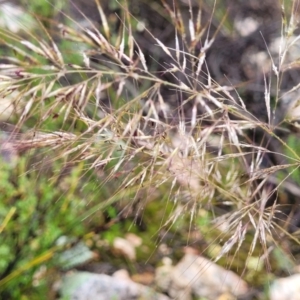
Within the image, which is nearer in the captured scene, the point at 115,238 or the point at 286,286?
the point at 286,286

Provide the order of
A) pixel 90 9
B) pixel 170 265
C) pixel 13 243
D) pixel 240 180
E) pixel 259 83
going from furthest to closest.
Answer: pixel 90 9, pixel 259 83, pixel 170 265, pixel 13 243, pixel 240 180

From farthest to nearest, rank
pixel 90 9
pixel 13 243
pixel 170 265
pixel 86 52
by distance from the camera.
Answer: pixel 90 9 < pixel 170 265 < pixel 13 243 < pixel 86 52

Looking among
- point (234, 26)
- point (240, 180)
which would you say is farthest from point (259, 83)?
point (240, 180)

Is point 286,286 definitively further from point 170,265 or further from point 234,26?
point 234,26

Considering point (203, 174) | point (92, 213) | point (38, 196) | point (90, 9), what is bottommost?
point (92, 213)

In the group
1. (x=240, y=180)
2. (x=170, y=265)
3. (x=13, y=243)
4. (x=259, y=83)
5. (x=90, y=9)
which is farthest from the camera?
(x=90, y=9)

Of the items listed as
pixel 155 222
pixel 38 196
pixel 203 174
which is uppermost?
pixel 203 174

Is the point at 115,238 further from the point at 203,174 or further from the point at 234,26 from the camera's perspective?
A: the point at 234,26

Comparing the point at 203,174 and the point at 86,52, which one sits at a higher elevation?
the point at 86,52

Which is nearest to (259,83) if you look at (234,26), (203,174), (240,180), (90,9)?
(234,26)
